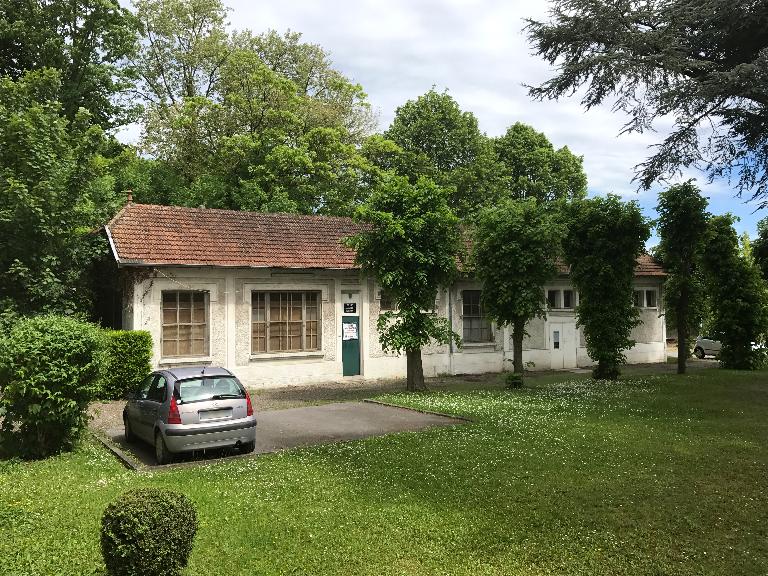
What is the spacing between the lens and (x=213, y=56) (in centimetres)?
3581

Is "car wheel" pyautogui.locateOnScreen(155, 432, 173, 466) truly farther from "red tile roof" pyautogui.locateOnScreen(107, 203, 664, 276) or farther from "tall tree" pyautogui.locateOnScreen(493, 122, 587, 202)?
"tall tree" pyautogui.locateOnScreen(493, 122, 587, 202)

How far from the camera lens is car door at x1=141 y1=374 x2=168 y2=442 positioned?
423 inches

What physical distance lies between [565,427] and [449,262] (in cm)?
708

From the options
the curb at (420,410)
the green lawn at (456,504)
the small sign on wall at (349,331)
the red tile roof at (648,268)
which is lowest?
the green lawn at (456,504)

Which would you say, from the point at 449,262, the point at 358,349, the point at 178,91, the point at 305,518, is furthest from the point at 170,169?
the point at 305,518

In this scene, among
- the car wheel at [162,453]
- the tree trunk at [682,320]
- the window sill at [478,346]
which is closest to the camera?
the car wheel at [162,453]

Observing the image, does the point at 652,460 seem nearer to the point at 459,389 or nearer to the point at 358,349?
the point at 459,389

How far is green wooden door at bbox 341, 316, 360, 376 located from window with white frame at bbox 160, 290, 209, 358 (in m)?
5.04

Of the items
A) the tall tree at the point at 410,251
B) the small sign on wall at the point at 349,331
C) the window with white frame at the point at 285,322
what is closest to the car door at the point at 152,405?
the tall tree at the point at 410,251

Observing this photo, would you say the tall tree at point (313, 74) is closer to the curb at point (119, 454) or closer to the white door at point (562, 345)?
the white door at point (562, 345)

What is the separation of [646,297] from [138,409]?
83.7ft

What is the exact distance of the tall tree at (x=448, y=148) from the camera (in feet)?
121

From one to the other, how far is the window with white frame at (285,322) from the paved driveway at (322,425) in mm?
5190

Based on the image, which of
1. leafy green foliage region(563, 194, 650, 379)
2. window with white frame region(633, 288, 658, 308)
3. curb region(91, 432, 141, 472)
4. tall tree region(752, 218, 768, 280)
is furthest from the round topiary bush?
tall tree region(752, 218, 768, 280)
